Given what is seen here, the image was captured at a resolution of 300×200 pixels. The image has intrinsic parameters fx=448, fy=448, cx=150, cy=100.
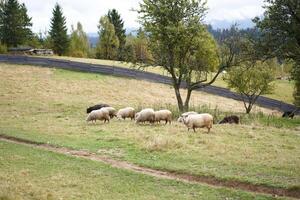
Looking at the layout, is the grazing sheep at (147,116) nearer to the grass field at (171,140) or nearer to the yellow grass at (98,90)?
the grass field at (171,140)

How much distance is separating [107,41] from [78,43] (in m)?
15.8

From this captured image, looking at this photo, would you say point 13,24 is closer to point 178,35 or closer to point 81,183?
point 178,35

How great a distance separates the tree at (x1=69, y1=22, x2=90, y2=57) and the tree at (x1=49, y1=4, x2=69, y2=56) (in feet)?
29.7

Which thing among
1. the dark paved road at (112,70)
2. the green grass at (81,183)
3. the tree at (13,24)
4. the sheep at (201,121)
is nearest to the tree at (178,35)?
the sheep at (201,121)

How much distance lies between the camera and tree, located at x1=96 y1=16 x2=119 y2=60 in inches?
3927

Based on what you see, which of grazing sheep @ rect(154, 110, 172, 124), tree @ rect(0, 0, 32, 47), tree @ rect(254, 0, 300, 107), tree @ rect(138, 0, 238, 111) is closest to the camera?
tree @ rect(254, 0, 300, 107)

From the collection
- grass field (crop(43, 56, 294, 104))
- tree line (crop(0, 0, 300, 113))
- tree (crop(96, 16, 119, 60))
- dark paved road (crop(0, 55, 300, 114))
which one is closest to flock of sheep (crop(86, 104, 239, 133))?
tree line (crop(0, 0, 300, 113))

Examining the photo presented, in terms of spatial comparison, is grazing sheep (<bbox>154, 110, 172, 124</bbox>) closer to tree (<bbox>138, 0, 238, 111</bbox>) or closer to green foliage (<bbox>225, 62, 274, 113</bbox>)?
tree (<bbox>138, 0, 238, 111</bbox>)

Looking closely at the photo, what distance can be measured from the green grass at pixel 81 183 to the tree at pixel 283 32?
11.3m

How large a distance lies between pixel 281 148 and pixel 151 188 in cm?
967

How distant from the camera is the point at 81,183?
18.3m

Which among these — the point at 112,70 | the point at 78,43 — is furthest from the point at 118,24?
the point at 112,70

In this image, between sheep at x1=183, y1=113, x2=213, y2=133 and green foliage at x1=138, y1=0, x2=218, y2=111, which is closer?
sheep at x1=183, y1=113, x2=213, y2=133

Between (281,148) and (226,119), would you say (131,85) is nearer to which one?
(226,119)
